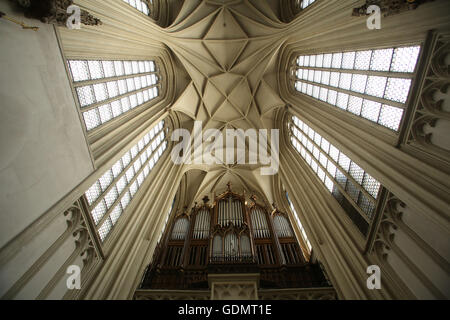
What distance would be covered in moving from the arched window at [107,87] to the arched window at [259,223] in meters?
9.34

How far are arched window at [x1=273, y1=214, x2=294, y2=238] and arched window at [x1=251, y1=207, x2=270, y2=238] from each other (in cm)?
59

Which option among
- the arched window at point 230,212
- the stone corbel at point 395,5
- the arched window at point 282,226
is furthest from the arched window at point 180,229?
the stone corbel at point 395,5

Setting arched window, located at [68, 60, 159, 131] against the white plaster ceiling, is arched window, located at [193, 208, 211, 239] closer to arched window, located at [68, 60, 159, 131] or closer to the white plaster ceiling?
the white plaster ceiling

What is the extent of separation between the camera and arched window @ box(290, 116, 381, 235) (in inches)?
297

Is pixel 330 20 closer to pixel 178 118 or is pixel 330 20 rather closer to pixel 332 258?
pixel 332 258

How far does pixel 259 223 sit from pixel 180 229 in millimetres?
4786

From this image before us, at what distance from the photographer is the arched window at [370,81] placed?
6277 mm

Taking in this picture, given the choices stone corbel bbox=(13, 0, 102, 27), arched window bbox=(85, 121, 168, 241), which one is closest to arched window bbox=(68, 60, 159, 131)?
arched window bbox=(85, 121, 168, 241)

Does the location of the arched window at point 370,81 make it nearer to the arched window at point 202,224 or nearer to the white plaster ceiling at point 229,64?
the white plaster ceiling at point 229,64

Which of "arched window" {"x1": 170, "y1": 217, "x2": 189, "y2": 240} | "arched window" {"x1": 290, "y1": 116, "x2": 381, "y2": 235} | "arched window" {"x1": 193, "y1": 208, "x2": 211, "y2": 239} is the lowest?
"arched window" {"x1": 170, "y1": 217, "x2": 189, "y2": 240}

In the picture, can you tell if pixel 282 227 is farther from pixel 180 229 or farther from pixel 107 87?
pixel 107 87

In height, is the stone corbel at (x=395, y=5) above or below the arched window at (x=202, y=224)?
above
